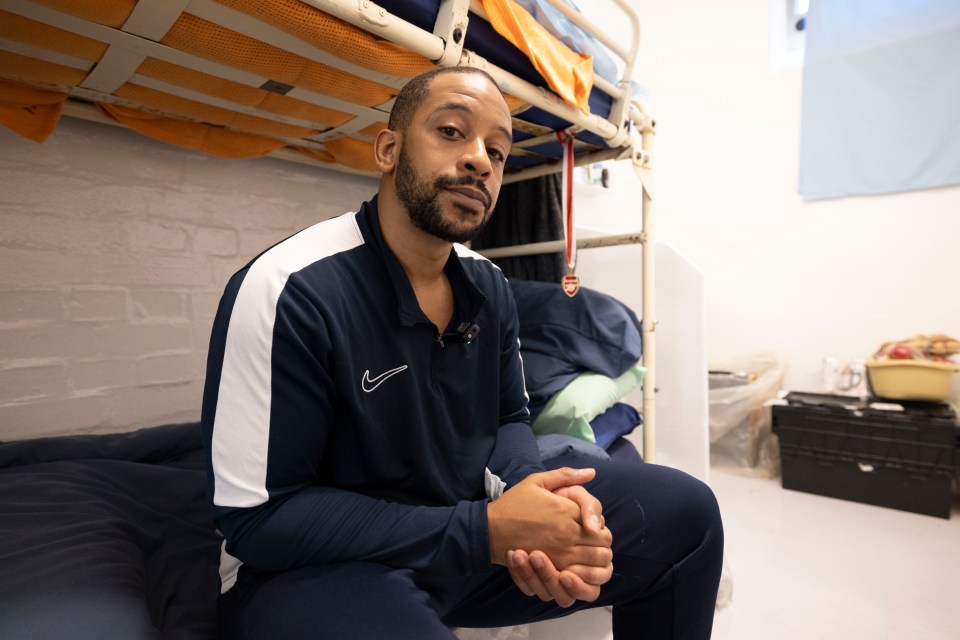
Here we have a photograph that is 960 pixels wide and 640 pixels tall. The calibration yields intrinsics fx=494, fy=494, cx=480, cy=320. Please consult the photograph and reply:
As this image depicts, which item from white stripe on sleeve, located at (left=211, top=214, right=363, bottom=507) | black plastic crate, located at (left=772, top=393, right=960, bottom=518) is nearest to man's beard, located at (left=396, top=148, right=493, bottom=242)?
white stripe on sleeve, located at (left=211, top=214, right=363, bottom=507)

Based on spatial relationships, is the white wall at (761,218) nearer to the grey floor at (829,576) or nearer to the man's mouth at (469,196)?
the grey floor at (829,576)

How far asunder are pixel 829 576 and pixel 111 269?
2.30 meters

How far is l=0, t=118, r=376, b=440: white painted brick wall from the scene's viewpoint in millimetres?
1244

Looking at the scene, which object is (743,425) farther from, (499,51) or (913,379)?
(499,51)

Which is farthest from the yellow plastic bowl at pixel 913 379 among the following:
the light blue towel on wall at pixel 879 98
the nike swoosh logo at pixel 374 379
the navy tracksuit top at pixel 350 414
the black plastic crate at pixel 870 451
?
the nike swoosh logo at pixel 374 379

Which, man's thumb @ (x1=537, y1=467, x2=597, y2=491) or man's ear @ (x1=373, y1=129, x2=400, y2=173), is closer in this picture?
man's thumb @ (x1=537, y1=467, x2=597, y2=491)

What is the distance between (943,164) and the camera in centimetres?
235

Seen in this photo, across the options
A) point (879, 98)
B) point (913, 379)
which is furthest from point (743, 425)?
point (879, 98)

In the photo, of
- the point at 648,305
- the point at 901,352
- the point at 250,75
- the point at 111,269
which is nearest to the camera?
the point at 250,75

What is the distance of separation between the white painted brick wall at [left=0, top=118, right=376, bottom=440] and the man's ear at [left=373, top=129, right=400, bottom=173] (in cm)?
91

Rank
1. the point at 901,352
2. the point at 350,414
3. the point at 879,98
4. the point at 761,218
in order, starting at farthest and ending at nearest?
the point at 761,218 → the point at 879,98 → the point at 901,352 → the point at 350,414

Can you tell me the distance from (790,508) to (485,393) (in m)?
1.82

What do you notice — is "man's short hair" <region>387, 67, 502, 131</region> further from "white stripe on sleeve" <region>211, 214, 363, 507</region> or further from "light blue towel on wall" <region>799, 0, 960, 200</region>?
"light blue towel on wall" <region>799, 0, 960, 200</region>

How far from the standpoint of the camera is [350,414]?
0.76m
